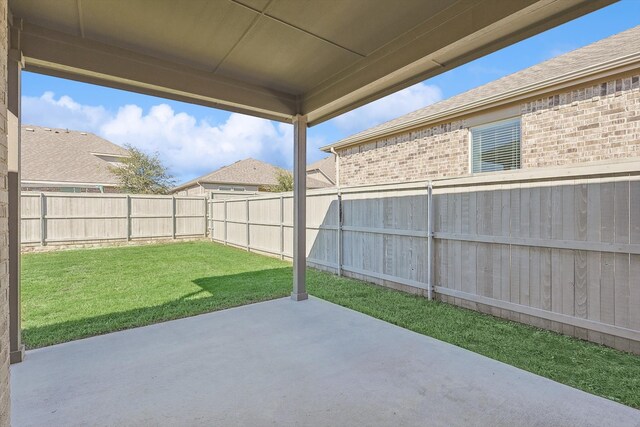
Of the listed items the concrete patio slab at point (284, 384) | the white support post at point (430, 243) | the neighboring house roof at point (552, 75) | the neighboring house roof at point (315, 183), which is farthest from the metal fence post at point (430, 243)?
the neighboring house roof at point (315, 183)

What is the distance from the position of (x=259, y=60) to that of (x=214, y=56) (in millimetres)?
445

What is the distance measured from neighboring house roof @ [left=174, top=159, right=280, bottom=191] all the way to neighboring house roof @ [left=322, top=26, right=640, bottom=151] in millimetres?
15916

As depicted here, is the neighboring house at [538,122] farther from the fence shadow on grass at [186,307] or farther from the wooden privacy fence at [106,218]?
the wooden privacy fence at [106,218]

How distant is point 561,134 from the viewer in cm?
552

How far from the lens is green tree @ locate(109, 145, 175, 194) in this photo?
690 inches

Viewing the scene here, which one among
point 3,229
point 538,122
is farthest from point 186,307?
point 538,122

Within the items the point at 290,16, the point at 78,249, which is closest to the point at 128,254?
the point at 78,249

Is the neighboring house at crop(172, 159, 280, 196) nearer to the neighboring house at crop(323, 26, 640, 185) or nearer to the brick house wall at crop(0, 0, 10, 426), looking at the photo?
the neighboring house at crop(323, 26, 640, 185)

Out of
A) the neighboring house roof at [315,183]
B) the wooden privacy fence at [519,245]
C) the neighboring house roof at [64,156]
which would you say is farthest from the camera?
the neighboring house roof at [315,183]

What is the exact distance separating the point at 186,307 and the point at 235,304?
2.21 ft

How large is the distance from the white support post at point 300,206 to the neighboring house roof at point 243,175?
17675 millimetres

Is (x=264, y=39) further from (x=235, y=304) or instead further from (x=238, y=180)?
(x=238, y=180)

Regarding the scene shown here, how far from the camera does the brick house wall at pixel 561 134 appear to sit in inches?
190

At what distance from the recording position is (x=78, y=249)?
1048cm
